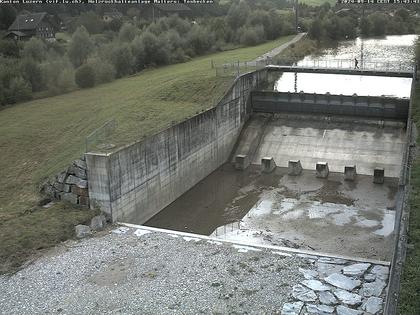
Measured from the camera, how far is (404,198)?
17797mm

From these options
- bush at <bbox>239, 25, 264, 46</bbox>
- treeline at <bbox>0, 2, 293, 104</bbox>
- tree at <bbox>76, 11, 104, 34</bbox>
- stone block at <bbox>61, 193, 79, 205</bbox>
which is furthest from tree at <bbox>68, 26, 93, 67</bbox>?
stone block at <bbox>61, 193, 79, 205</bbox>

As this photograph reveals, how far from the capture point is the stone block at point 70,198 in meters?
22.2

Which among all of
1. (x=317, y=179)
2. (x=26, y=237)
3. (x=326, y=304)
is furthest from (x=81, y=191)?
(x=317, y=179)

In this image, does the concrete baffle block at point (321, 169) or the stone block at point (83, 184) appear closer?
the stone block at point (83, 184)

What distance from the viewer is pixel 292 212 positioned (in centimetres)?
2589

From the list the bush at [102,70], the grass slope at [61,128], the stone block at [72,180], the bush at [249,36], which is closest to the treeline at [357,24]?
the bush at [249,36]

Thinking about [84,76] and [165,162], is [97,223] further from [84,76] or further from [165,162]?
[84,76]

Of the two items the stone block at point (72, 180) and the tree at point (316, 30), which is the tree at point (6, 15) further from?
the stone block at point (72, 180)

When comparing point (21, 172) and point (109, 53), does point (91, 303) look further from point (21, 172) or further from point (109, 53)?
point (109, 53)

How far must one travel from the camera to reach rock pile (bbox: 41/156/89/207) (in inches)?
863

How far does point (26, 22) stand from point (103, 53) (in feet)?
80.3

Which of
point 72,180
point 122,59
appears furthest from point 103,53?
point 72,180

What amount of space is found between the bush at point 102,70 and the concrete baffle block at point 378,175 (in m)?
23.9

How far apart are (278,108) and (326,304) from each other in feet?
73.9
